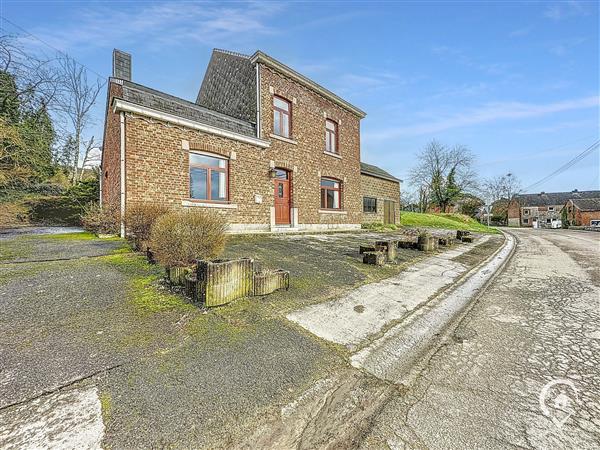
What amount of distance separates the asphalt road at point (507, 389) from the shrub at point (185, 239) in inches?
122

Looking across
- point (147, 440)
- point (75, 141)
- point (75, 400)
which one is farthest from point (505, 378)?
point (75, 141)

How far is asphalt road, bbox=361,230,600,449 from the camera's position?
1569 mm

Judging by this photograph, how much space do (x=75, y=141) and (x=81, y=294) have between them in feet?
86.4

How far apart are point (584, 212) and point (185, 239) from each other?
71.2 m

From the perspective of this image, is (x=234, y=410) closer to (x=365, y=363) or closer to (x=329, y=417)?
(x=329, y=417)

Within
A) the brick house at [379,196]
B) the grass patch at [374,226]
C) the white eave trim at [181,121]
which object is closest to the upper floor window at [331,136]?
the brick house at [379,196]

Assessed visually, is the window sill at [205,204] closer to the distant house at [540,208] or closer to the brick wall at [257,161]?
the brick wall at [257,161]

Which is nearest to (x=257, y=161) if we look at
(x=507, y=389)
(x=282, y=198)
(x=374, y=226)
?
(x=282, y=198)

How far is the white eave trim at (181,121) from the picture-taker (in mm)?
7250

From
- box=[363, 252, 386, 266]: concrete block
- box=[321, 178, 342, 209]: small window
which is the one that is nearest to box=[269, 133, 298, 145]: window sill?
box=[321, 178, 342, 209]: small window

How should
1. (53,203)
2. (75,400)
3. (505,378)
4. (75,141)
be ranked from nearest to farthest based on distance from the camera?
(75,400)
(505,378)
(53,203)
(75,141)

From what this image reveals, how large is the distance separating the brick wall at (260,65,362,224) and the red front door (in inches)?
13.9

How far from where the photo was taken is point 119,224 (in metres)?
7.64

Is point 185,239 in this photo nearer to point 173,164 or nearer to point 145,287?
point 145,287
